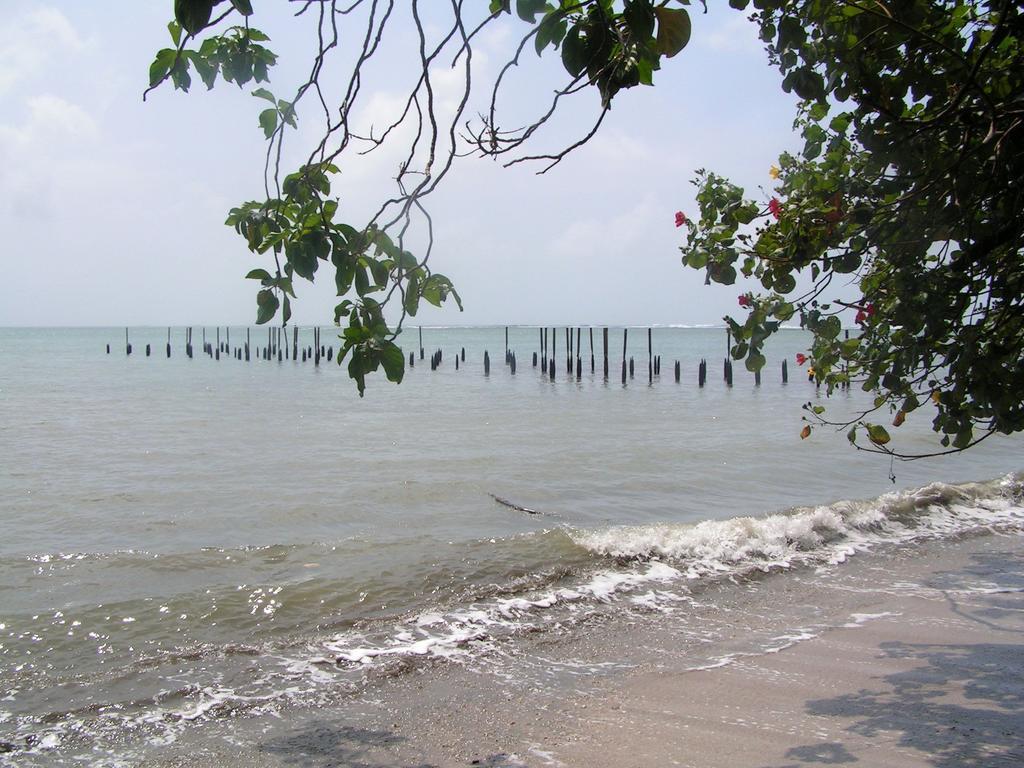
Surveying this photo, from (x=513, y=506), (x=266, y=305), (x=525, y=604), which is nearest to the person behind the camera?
(x=266, y=305)

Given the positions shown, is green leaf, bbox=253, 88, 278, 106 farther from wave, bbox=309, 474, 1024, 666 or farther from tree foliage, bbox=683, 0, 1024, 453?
wave, bbox=309, 474, 1024, 666

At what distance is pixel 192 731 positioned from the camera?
4.00 meters

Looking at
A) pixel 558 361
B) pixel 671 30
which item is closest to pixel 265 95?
pixel 671 30

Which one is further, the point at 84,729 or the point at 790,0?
the point at 84,729

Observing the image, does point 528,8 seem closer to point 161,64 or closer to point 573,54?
point 573,54

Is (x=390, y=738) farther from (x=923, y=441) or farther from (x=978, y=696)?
(x=923, y=441)

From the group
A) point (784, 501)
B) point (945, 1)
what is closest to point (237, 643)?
point (945, 1)

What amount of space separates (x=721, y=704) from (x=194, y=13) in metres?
3.57

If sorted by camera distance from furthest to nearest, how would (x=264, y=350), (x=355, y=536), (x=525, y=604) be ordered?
1. (x=264, y=350)
2. (x=355, y=536)
3. (x=525, y=604)

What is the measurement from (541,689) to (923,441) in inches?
552

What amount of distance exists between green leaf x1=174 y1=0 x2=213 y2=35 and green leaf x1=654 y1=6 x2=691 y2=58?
95cm

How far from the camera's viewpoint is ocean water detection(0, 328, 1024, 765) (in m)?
4.80

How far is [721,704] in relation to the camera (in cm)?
403

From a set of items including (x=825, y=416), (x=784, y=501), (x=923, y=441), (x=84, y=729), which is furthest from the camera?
(x=825, y=416)
